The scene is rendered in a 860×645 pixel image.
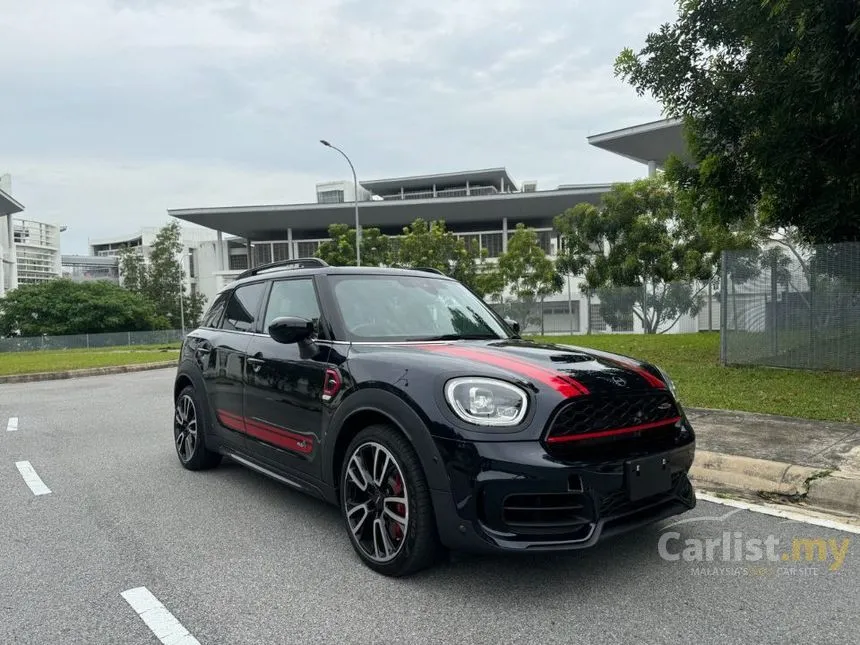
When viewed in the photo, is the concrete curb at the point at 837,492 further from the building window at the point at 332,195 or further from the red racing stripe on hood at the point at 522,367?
the building window at the point at 332,195

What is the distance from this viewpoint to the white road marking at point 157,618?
2736 millimetres

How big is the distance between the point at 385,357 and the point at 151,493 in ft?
8.97

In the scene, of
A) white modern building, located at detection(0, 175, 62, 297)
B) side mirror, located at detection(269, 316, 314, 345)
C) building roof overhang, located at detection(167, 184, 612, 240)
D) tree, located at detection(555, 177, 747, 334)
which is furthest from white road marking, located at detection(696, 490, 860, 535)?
A: white modern building, located at detection(0, 175, 62, 297)

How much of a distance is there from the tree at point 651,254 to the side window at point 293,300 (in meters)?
21.4

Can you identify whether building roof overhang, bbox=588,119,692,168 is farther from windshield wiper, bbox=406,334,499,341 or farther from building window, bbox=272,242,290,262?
windshield wiper, bbox=406,334,499,341

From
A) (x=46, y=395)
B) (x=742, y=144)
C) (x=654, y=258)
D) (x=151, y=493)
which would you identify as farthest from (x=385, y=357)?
(x=654, y=258)

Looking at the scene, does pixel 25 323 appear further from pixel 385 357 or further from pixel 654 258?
pixel 385 357

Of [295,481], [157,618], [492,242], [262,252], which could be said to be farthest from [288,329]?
[262,252]

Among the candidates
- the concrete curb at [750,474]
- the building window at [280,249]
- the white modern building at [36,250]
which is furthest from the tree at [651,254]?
the white modern building at [36,250]

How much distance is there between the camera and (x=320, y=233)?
6412cm

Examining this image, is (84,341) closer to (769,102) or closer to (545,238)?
(545,238)

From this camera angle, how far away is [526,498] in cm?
290

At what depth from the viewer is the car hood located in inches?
123

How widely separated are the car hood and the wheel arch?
36 centimetres
